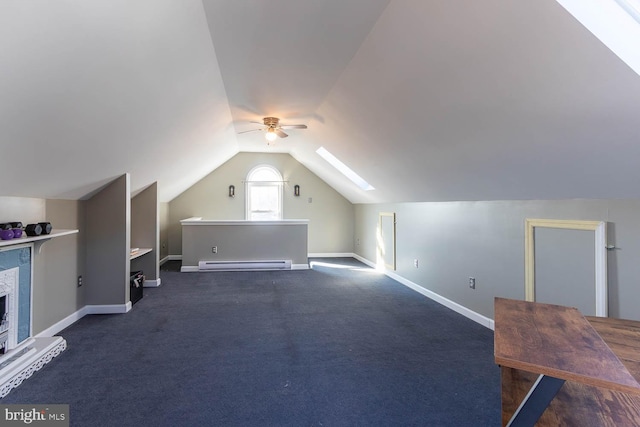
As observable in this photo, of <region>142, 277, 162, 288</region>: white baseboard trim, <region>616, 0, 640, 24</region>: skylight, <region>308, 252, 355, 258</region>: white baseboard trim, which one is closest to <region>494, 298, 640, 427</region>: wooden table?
<region>616, 0, 640, 24</region>: skylight

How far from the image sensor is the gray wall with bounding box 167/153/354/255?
6879mm

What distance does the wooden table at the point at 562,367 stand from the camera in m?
0.82

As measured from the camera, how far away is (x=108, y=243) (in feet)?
11.2

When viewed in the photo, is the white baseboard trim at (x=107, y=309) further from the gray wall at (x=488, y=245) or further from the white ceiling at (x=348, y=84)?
the gray wall at (x=488, y=245)

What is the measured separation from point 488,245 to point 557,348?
93.2 inches

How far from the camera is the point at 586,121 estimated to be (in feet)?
5.26

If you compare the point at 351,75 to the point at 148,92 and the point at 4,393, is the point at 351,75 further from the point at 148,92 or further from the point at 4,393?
the point at 4,393

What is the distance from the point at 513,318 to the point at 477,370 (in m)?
1.39

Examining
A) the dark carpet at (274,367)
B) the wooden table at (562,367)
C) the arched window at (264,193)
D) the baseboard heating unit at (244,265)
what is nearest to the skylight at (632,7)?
the wooden table at (562,367)

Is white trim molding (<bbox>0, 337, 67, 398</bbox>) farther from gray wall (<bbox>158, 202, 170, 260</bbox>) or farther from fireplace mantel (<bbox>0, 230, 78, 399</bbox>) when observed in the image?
gray wall (<bbox>158, 202, 170, 260</bbox>)

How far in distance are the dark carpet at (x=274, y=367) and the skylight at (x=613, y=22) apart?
1.92m

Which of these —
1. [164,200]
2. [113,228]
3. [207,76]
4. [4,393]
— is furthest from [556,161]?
[164,200]

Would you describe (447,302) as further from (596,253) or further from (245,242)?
(245,242)

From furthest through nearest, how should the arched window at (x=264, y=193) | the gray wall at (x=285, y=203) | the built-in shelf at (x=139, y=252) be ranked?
the arched window at (x=264, y=193) → the gray wall at (x=285, y=203) → the built-in shelf at (x=139, y=252)
